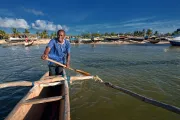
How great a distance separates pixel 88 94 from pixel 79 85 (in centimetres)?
147

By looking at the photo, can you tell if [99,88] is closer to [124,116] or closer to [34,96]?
[124,116]

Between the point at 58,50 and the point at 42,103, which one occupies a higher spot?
the point at 58,50

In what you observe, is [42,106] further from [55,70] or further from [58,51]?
[58,51]

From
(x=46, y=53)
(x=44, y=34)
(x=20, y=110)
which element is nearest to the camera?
(x=20, y=110)

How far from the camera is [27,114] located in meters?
4.22

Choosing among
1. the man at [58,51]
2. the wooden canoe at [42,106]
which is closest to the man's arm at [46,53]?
the man at [58,51]

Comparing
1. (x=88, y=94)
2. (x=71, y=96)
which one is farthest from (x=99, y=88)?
(x=71, y=96)

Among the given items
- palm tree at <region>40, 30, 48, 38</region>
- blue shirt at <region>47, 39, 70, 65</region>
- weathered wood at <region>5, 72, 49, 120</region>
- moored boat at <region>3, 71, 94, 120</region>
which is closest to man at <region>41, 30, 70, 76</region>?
blue shirt at <region>47, 39, 70, 65</region>

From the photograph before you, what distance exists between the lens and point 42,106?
525cm

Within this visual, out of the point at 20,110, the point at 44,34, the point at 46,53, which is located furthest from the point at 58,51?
the point at 44,34

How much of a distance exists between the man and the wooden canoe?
818 mm

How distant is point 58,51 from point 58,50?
52mm

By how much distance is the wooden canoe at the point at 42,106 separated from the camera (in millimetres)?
3625

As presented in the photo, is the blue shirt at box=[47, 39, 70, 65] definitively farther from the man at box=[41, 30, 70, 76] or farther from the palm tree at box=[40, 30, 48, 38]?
the palm tree at box=[40, 30, 48, 38]
